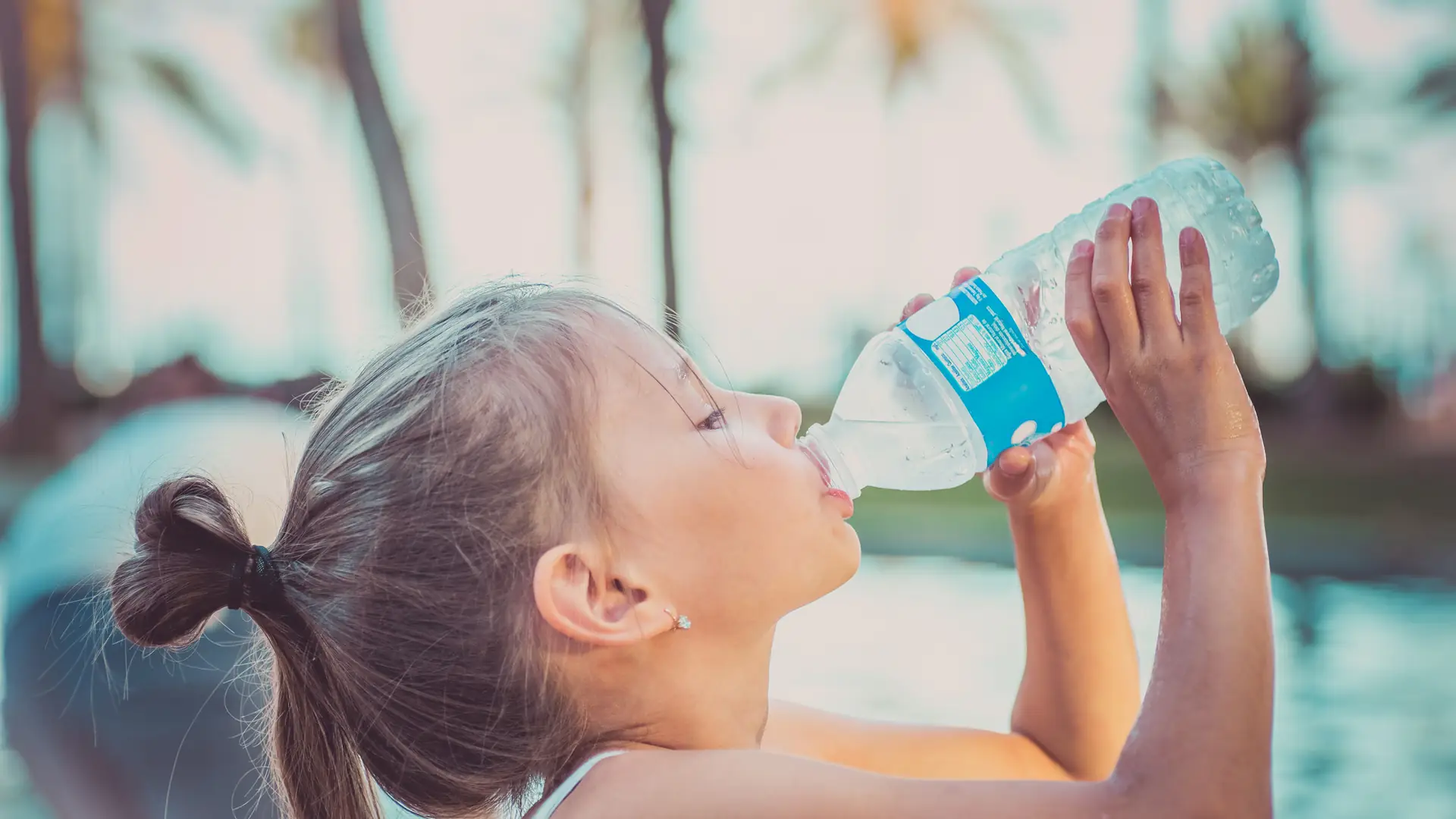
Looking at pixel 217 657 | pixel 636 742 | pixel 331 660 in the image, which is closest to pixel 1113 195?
pixel 636 742

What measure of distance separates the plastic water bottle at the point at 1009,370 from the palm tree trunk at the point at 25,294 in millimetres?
12830

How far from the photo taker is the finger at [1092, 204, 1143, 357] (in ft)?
3.29

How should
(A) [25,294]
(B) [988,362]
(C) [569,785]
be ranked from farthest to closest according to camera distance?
(A) [25,294] < (B) [988,362] < (C) [569,785]

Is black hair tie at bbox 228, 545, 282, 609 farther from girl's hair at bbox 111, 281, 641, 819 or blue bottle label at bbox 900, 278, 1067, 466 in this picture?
blue bottle label at bbox 900, 278, 1067, 466

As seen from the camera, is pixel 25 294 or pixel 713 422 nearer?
pixel 713 422

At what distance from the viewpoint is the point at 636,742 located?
109 centimetres

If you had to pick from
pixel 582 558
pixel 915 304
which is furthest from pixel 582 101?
pixel 582 558

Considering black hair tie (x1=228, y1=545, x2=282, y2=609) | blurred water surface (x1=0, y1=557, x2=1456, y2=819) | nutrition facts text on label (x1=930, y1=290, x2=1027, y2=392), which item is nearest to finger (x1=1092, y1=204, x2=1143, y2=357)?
nutrition facts text on label (x1=930, y1=290, x2=1027, y2=392)

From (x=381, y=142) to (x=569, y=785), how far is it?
19.3 ft

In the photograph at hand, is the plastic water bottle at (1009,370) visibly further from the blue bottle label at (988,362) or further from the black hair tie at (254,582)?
the black hair tie at (254,582)

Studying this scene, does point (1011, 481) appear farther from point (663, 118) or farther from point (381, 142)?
point (663, 118)

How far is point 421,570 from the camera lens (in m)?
1.07

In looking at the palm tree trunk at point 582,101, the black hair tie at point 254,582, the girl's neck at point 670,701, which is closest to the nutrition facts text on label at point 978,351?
the girl's neck at point 670,701

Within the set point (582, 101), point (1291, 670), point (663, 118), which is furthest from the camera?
point (582, 101)
